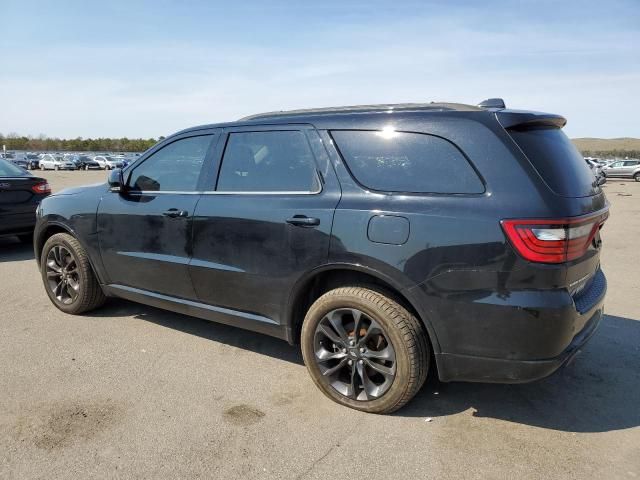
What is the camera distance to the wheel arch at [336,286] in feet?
9.10

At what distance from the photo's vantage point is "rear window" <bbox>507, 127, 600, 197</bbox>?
2.60 m

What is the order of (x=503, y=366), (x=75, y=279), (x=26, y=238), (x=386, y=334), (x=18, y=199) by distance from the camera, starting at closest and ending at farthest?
(x=503, y=366)
(x=386, y=334)
(x=75, y=279)
(x=18, y=199)
(x=26, y=238)

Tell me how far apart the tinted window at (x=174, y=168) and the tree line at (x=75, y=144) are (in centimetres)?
9403

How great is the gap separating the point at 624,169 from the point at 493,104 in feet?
130

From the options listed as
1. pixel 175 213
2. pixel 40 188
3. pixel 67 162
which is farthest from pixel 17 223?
pixel 67 162

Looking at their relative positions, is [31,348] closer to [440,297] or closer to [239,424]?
[239,424]

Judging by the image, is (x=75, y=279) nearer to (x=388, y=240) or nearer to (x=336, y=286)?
(x=336, y=286)

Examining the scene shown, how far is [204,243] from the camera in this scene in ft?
11.8

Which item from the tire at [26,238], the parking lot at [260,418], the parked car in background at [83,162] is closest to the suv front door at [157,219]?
the parking lot at [260,418]

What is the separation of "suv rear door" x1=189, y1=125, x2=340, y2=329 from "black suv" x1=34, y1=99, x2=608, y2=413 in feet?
0.03

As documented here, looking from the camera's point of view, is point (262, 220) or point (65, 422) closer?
point (65, 422)

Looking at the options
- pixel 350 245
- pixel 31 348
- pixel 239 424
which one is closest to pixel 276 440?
pixel 239 424

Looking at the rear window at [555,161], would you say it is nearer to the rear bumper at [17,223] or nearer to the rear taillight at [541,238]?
the rear taillight at [541,238]

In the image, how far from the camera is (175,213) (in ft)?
12.3
